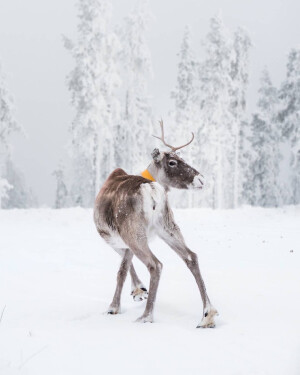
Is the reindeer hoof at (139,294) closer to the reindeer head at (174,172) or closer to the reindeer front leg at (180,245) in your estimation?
the reindeer front leg at (180,245)

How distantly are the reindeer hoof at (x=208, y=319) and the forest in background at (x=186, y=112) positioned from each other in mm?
23018

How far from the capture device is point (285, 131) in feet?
97.8

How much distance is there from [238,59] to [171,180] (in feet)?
99.3

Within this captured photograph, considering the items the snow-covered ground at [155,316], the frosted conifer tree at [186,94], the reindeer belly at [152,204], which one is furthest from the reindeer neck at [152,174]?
the frosted conifer tree at [186,94]

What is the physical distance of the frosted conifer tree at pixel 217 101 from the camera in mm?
33062

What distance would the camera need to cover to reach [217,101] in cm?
3366

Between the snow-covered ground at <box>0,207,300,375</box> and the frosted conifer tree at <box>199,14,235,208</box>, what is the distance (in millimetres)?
22241

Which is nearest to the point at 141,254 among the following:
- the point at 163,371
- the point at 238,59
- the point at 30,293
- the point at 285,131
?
the point at 163,371

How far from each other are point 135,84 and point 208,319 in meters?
29.7

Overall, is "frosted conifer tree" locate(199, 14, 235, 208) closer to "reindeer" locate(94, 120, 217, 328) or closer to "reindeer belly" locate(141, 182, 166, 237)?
"reindeer" locate(94, 120, 217, 328)

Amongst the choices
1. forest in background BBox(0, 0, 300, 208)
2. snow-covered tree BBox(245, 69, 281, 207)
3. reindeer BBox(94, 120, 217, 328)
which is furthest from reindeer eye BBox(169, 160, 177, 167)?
snow-covered tree BBox(245, 69, 281, 207)

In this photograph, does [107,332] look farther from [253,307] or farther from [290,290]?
[290,290]

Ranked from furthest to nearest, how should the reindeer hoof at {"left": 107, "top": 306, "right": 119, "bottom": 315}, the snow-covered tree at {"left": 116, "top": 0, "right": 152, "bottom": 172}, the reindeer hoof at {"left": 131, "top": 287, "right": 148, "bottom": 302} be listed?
the snow-covered tree at {"left": 116, "top": 0, "right": 152, "bottom": 172} < the reindeer hoof at {"left": 131, "top": 287, "right": 148, "bottom": 302} < the reindeer hoof at {"left": 107, "top": 306, "right": 119, "bottom": 315}

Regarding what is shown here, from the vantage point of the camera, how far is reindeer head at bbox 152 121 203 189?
5.48 meters
